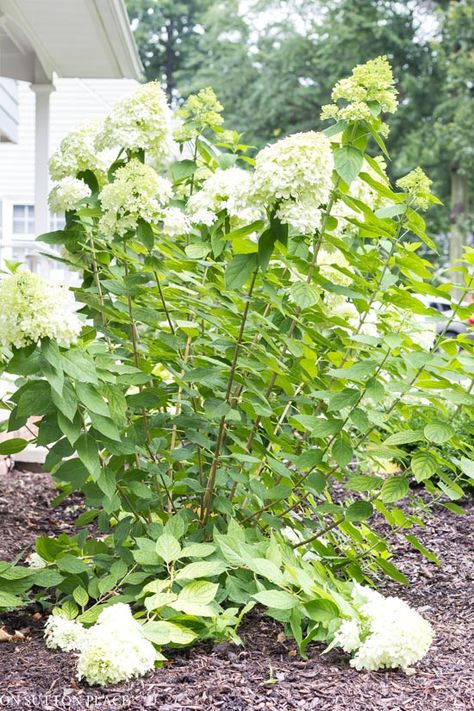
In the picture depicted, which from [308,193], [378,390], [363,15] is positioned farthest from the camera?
[363,15]

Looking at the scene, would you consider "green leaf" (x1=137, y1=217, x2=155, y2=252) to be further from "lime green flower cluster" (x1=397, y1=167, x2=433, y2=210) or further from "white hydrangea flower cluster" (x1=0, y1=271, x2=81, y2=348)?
"lime green flower cluster" (x1=397, y1=167, x2=433, y2=210)

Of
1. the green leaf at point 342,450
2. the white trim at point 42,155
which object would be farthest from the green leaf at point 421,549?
the white trim at point 42,155

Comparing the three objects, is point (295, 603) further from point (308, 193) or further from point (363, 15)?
point (363, 15)

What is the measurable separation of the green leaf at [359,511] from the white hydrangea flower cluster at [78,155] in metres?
1.24

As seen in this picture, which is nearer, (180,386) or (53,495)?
(180,386)

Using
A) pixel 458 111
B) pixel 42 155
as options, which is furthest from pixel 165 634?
pixel 458 111

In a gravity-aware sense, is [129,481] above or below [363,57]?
below

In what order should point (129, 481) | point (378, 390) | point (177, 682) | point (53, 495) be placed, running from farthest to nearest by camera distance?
1. point (53, 495)
2. point (129, 481)
3. point (378, 390)
4. point (177, 682)

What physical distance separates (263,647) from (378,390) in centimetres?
79

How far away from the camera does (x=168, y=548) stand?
245cm

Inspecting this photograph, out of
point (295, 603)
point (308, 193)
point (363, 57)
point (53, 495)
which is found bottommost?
point (53, 495)

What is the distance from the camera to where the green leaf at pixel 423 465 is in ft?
8.46

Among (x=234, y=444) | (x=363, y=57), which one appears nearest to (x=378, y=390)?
(x=234, y=444)

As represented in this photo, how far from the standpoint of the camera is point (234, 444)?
2846mm
